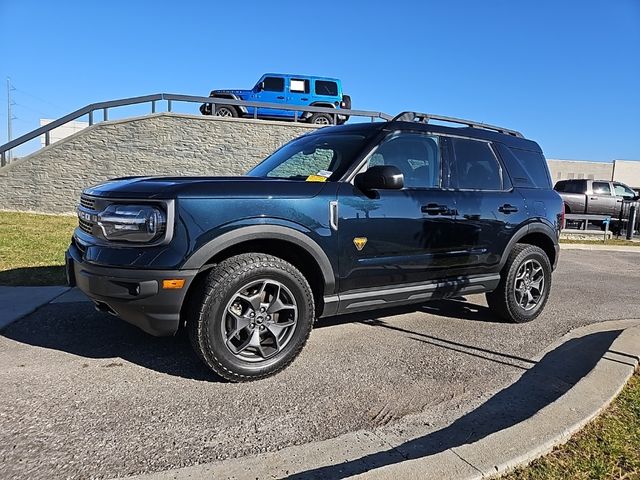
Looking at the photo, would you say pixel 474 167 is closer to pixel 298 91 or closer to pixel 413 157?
pixel 413 157

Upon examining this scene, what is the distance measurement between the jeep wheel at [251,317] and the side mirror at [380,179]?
88 cm

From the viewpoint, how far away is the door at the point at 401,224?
367cm

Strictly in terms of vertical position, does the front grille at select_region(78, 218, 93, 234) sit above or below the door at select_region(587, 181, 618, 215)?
below

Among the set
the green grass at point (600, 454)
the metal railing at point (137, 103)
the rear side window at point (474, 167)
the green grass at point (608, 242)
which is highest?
the metal railing at point (137, 103)

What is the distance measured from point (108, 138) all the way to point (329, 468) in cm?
1593

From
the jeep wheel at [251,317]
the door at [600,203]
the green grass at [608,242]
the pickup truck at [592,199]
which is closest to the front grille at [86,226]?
the jeep wheel at [251,317]

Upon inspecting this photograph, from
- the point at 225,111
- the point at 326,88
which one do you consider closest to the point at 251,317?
the point at 225,111

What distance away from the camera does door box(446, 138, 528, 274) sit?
14.4ft

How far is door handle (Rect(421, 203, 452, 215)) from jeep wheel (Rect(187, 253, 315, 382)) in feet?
4.33

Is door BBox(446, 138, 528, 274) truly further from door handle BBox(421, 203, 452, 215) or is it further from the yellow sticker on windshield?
the yellow sticker on windshield

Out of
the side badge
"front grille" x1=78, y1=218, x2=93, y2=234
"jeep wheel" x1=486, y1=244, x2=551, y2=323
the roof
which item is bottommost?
"jeep wheel" x1=486, y1=244, x2=551, y2=323

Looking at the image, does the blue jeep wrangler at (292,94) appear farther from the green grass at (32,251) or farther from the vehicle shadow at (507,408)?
the vehicle shadow at (507,408)

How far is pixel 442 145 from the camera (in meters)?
4.41

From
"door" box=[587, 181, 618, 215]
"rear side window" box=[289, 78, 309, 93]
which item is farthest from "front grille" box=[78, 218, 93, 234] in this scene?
"door" box=[587, 181, 618, 215]
